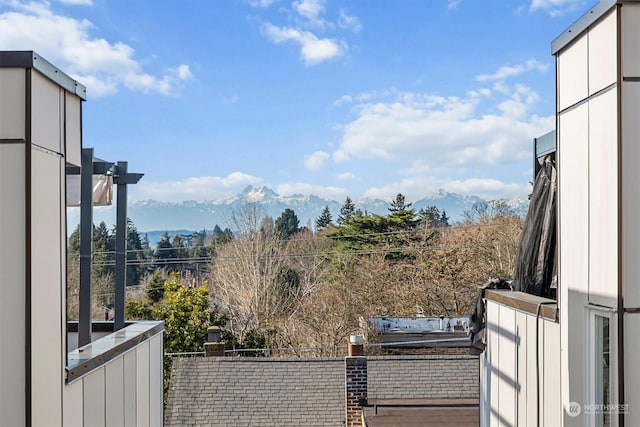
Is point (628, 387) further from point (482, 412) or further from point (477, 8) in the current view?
point (477, 8)

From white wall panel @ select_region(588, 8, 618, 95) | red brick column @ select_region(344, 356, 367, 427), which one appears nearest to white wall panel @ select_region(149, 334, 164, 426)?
white wall panel @ select_region(588, 8, 618, 95)

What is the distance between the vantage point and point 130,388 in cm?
437

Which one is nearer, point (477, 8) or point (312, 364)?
point (312, 364)

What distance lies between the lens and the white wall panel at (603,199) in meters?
2.67

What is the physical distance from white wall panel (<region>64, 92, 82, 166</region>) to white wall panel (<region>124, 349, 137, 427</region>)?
159 cm

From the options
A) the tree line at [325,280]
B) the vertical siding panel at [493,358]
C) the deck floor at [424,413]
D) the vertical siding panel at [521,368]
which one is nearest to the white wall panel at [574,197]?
the vertical siding panel at [521,368]

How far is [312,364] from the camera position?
10898 millimetres

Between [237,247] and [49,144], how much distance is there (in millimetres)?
17545

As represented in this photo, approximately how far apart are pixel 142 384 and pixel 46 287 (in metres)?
2.11

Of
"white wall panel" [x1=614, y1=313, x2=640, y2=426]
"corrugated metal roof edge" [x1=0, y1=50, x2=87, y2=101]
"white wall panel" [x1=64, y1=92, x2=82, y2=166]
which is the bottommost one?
"white wall panel" [x1=614, y1=313, x2=640, y2=426]

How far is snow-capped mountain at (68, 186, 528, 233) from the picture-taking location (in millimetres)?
22656

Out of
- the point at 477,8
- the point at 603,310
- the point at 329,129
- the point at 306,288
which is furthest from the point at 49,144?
the point at 329,129

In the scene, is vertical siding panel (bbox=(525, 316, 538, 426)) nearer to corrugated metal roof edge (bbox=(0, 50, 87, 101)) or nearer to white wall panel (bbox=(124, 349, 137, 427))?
white wall panel (bbox=(124, 349, 137, 427))

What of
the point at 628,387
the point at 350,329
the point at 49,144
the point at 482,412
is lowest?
the point at 350,329
